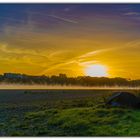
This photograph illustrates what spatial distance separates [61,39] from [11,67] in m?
0.43

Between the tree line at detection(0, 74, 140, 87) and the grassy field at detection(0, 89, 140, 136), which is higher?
the tree line at detection(0, 74, 140, 87)

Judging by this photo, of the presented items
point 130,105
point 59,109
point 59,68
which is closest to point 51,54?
point 59,68

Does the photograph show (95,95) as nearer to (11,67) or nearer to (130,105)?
(130,105)

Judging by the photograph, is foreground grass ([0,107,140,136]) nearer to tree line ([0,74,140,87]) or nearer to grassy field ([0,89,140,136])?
grassy field ([0,89,140,136])

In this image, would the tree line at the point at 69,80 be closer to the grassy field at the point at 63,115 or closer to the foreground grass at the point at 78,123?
the grassy field at the point at 63,115

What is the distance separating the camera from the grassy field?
4637 millimetres

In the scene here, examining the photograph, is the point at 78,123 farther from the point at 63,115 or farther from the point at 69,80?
the point at 69,80

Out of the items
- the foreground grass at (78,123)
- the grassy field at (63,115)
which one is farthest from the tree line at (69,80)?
the foreground grass at (78,123)

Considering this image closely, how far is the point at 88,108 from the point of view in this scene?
471 cm

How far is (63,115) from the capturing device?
15.4 ft

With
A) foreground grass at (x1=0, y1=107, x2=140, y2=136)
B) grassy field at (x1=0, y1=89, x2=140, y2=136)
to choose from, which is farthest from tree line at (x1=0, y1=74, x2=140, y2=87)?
foreground grass at (x1=0, y1=107, x2=140, y2=136)

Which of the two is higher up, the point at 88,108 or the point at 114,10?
the point at 114,10

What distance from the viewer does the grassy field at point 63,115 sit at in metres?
4.64

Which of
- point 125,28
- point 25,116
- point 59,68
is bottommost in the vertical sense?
point 25,116
